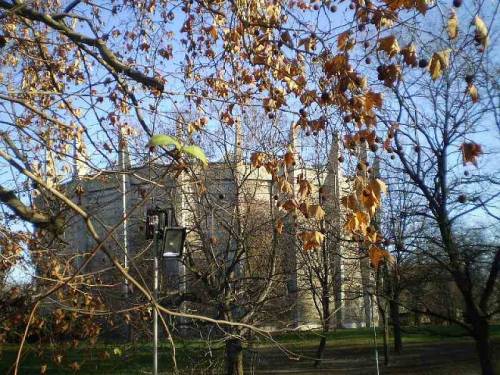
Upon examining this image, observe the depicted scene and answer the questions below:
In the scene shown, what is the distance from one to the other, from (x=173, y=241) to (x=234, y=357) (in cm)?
706

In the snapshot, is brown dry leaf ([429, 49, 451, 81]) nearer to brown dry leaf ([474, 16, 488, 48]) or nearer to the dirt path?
brown dry leaf ([474, 16, 488, 48])

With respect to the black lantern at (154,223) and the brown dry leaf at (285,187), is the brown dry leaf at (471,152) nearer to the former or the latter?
the brown dry leaf at (285,187)

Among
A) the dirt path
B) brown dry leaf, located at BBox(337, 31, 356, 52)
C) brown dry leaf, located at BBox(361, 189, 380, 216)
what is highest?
brown dry leaf, located at BBox(337, 31, 356, 52)

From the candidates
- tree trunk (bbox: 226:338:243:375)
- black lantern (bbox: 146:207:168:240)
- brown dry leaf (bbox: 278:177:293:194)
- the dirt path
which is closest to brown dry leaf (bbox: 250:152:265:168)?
brown dry leaf (bbox: 278:177:293:194)

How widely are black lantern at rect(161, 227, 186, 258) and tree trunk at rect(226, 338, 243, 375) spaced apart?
662 cm

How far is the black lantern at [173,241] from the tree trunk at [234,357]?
6.62 meters

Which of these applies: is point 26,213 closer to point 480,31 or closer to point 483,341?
point 480,31

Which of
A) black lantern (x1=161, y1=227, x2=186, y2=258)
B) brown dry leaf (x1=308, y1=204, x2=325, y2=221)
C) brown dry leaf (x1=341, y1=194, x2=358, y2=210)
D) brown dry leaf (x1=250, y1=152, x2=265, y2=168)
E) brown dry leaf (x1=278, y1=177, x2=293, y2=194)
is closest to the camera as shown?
brown dry leaf (x1=341, y1=194, x2=358, y2=210)

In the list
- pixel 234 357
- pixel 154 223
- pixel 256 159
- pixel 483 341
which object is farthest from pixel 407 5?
pixel 483 341

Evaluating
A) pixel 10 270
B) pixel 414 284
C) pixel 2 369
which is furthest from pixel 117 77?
pixel 2 369

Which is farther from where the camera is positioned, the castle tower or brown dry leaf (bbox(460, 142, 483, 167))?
the castle tower


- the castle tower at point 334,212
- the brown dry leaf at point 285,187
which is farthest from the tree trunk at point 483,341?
the brown dry leaf at point 285,187

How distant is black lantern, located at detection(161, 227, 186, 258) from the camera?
5.44 meters

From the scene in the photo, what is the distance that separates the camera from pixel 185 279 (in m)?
12.6
